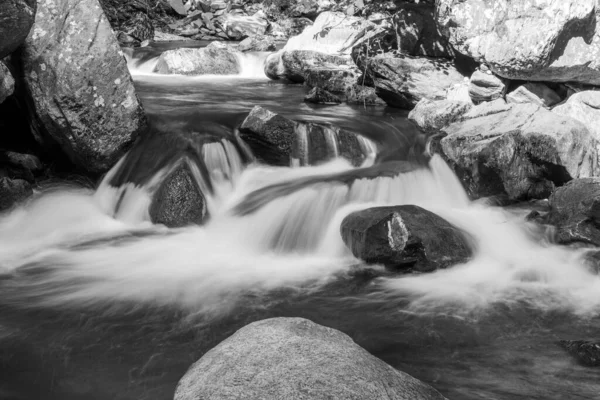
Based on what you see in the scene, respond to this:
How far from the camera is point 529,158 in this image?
24.7 feet

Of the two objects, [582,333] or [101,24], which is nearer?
[582,333]

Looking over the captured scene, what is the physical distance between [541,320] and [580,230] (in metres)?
1.89

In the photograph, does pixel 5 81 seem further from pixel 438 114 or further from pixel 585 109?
pixel 585 109

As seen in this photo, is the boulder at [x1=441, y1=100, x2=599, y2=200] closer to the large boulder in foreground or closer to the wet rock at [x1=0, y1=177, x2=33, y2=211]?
the large boulder in foreground

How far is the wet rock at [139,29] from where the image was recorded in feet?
78.0

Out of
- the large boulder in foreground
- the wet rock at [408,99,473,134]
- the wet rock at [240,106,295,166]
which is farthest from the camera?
the wet rock at [408,99,473,134]

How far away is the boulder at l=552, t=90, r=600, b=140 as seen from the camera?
8438 millimetres

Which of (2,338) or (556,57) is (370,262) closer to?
(2,338)

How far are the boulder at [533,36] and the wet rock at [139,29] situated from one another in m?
17.6

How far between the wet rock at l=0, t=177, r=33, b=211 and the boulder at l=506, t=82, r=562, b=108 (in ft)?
26.2

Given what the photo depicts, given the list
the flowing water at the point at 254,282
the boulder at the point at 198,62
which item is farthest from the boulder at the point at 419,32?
the boulder at the point at 198,62

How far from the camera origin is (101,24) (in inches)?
287

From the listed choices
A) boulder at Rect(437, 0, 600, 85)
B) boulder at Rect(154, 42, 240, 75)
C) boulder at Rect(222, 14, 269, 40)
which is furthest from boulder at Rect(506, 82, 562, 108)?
boulder at Rect(222, 14, 269, 40)

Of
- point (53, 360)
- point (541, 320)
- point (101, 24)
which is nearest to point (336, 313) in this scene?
point (541, 320)
